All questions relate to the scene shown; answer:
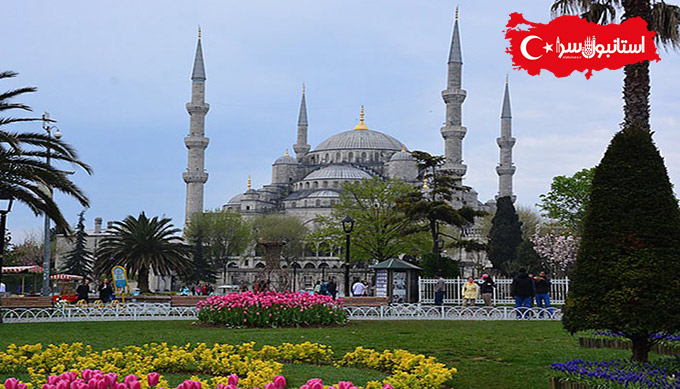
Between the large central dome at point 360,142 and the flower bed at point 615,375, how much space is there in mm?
88622

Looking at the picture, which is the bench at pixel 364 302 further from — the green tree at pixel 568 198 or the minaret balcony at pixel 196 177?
the minaret balcony at pixel 196 177

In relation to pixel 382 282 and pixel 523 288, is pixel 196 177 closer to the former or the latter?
pixel 382 282

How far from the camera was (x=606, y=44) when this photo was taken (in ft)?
43.9

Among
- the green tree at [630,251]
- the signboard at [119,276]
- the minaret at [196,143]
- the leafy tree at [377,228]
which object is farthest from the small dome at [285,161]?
the green tree at [630,251]

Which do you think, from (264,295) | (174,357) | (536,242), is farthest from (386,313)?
(536,242)

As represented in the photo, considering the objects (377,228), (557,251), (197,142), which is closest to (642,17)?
(377,228)

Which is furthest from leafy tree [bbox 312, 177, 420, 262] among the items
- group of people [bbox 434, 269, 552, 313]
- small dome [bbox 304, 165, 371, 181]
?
small dome [bbox 304, 165, 371, 181]

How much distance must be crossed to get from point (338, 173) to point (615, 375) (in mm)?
81486

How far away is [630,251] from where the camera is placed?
299 inches

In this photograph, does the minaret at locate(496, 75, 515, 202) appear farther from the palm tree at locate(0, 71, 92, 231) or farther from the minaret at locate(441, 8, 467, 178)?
the palm tree at locate(0, 71, 92, 231)

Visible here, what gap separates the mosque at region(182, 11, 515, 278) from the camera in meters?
66.6

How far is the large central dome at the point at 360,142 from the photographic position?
9625 centimetres

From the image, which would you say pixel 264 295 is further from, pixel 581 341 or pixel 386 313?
pixel 581 341

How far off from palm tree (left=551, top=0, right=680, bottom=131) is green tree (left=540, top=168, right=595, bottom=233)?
2945 centimetres
